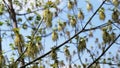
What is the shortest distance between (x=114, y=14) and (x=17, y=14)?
15.3 ft

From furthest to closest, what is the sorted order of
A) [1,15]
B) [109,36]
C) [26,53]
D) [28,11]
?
[28,11], [1,15], [109,36], [26,53]

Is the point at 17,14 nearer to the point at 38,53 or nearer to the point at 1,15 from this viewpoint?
the point at 1,15

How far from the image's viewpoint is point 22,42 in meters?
5.65

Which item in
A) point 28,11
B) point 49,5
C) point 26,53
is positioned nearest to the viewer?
point 26,53

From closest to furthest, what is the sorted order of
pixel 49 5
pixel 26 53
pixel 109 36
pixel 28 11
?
1. pixel 26 53
2. pixel 49 5
3. pixel 109 36
4. pixel 28 11

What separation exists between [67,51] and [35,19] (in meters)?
3.35

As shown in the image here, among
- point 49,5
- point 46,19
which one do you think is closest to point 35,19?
point 49,5

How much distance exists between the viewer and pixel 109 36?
6.65 m

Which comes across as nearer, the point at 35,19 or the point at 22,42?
the point at 22,42

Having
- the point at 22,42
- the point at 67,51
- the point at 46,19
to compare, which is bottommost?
the point at 67,51

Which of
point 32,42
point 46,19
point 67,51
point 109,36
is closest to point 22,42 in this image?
point 32,42

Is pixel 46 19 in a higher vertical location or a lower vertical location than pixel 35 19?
higher

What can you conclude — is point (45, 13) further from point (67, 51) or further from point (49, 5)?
point (67, 51)

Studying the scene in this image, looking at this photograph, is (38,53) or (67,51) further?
(67,51)
